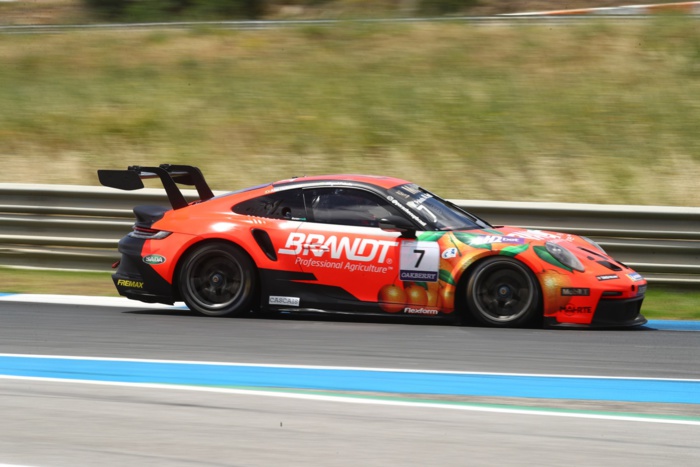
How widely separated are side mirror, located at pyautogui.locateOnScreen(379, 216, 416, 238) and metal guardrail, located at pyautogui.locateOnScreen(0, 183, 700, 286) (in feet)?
6.60

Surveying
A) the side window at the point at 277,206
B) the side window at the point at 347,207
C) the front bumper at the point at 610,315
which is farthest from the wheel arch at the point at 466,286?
the side window at the point at 277,206

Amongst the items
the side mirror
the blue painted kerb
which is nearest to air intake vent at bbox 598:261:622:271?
the side mirror

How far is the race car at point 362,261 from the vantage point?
7.97m

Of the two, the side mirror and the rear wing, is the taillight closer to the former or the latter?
the rear wing

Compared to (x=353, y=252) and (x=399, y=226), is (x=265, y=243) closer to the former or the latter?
(x=353, y=252)

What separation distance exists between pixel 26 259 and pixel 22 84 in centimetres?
720

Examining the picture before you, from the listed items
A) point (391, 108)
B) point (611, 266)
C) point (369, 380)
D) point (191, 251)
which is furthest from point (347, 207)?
point (391, 108)

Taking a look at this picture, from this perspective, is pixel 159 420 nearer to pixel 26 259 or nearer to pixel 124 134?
pixel 26 259

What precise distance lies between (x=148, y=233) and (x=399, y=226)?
218cm

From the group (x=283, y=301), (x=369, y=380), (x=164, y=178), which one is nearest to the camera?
(x=369, y=380)

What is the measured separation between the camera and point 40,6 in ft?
89.9

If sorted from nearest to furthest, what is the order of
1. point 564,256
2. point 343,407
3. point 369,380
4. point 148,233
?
point 343,407, point 369,380, point 564,256, point 148,233

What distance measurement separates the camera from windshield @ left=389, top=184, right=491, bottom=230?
8.30 meters

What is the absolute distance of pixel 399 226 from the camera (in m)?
8.20
